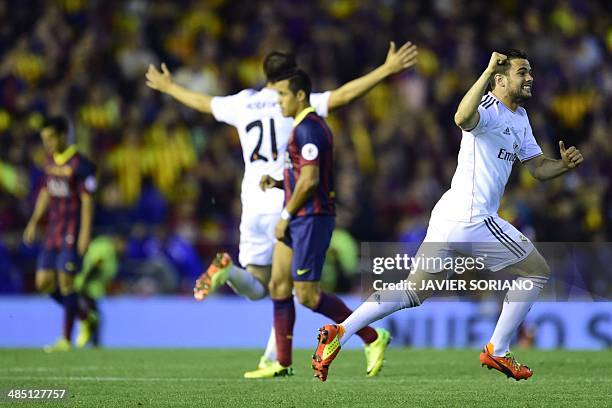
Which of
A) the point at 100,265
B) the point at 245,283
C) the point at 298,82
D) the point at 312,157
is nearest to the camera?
the point at 312,157

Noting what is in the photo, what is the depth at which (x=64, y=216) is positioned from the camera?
48.0 ft

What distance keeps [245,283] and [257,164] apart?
99 centimetres

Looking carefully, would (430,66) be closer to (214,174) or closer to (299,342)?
(214,174)

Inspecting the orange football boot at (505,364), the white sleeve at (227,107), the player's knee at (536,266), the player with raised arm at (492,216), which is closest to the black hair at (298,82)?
the white sleeve at (227,107)

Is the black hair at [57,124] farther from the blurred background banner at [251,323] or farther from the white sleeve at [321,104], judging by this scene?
the white sleeve at [321,104]

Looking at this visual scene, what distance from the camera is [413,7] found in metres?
21.8

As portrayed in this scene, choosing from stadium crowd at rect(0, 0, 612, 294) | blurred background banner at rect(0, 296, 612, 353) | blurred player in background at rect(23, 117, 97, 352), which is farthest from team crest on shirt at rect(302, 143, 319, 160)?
stadium crowd at rect(0, 0, 612, 294)

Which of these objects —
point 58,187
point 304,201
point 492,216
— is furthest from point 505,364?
point 58,187

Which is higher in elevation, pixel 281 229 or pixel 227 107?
pixel 227 107

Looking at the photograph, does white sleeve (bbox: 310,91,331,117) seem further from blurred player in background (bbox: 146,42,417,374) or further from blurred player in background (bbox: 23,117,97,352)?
blurred player in background (bbox: 23,117,97,352)

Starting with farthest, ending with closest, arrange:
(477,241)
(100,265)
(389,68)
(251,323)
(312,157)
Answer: (100,265), (251,323), (389,68), (312,157), (477,241)

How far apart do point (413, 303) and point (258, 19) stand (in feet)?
41.7

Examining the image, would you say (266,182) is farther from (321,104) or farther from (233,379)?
(233,379)

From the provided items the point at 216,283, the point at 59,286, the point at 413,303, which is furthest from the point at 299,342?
the point at 413,303
